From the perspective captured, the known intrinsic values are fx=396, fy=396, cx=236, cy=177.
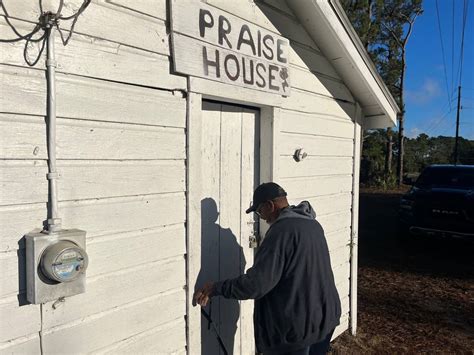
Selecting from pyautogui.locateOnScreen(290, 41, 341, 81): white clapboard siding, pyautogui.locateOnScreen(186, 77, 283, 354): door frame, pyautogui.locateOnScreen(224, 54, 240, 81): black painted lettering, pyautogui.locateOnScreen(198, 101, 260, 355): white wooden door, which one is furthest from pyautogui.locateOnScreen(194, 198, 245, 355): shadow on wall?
pyautogui.locateOnScreen(290, 41, 341, 81): white clapboard siding

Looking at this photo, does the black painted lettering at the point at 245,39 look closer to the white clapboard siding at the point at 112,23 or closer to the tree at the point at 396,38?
the white clapboard siding at the point at 112,23

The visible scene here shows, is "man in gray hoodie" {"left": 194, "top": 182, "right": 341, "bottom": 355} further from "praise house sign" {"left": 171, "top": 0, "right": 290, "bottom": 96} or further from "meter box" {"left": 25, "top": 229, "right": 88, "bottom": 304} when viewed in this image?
"praise house sign" {"left": 171, "top": 0, "right": 290, "bottom": 96}

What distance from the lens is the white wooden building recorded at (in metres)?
1.87

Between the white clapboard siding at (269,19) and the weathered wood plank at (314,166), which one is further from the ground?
the white clapboard siding at (269,19)

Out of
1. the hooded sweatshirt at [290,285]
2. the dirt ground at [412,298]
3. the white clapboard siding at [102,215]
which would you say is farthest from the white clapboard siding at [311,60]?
Result: the dirt ground at [412,298]

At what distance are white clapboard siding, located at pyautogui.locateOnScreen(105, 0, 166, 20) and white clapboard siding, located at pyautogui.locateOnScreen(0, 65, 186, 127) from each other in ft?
1.46

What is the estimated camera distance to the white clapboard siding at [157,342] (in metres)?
2.31

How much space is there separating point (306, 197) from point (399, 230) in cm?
611

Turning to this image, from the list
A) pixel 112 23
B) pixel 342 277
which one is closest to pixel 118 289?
pixel 112 23

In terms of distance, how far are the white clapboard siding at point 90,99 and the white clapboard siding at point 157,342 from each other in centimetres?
129

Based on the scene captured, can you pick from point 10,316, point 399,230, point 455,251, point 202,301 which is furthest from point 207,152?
point 455,251

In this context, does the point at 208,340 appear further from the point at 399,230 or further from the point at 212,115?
the point at 399,230

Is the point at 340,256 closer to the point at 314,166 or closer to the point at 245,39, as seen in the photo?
the point at 314,166

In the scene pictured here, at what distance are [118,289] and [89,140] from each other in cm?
86
